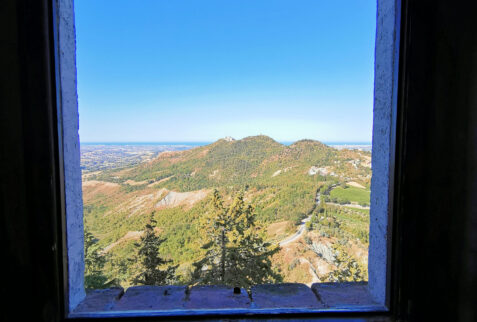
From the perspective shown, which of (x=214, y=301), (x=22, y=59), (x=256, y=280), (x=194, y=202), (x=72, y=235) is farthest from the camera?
(x=194, y=202)

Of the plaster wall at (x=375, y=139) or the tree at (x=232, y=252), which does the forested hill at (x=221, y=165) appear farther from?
the plaster wall at (x=375, y=139)

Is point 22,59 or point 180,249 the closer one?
point 22,59

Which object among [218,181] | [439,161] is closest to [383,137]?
[439,161]

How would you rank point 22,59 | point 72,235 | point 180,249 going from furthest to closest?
1. point 180,249
2. point 72,235
3. point 22,59

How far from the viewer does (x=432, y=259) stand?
2.44 ft

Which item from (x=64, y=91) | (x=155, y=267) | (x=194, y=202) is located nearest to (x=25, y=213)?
(x=64, y=91)

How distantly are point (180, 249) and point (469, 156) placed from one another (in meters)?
15.7

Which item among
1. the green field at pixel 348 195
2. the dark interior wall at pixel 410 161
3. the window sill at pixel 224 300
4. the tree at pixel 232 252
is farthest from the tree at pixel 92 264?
the green field at pixel 348 195

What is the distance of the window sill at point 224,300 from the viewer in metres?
0.80

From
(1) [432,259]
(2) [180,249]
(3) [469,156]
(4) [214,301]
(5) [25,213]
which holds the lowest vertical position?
(2) [180,249]

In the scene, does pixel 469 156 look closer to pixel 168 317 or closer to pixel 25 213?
pixel 168 317

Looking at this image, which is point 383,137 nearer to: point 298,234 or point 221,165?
point 298,234

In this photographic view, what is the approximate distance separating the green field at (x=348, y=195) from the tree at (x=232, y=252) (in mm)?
9417

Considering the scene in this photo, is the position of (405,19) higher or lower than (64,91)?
higher
